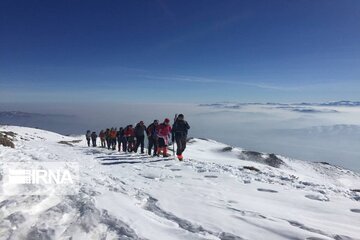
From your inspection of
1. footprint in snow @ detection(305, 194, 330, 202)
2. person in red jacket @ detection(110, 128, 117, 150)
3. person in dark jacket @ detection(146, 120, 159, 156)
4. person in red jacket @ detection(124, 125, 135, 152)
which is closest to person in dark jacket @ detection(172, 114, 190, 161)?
person in dark jacket @ detection(146, 120, 159, 156)

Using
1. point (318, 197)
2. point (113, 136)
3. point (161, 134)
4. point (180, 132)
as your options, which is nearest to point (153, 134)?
point (161, 134)

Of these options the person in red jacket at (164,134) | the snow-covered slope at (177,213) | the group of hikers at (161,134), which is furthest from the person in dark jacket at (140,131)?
the snow-covered slope at (177,213)

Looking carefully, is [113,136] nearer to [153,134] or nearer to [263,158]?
[153,134]

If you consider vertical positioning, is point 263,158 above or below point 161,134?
below

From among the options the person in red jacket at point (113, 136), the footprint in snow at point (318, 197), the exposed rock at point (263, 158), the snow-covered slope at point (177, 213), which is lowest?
the exposed rock at point (263, 158)

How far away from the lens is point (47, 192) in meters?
7.25

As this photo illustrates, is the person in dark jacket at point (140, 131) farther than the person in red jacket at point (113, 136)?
No

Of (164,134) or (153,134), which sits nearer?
(164,134)

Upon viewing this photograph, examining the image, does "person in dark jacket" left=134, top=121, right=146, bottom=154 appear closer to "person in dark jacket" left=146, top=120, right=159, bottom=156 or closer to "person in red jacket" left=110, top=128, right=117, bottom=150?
"person in dark jacket" left=146, top=120, right=159, bottom=156

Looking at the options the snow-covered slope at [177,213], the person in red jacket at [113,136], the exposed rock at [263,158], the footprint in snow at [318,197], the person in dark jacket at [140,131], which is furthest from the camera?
the exposed rock at [263,158]

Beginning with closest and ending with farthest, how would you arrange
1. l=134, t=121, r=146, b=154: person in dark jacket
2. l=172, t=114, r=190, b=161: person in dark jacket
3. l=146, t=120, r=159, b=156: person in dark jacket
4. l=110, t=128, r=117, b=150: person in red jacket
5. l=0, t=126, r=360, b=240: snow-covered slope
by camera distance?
l=0, t=126, r=360, b=240: snow-covered slope
l=172, t=114, r=190, b=161: person in dark jacket
l=146, t=120, r=159, b=156: person in dark jacket
l=134, t=121, r=146, b=154: person in dark jacket
l=110, t=128, r=117, b=150: person in red jacket

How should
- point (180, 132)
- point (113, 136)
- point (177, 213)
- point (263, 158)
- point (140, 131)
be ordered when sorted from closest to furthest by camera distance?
point (177, 213)
point (180, 132)
point (140, 131)
point (113, 136)
point (263, 158)

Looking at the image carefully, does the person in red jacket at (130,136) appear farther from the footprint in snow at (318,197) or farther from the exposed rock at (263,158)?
the exposed rock at (263,158)

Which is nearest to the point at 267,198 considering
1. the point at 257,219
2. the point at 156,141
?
the point at 257,219
